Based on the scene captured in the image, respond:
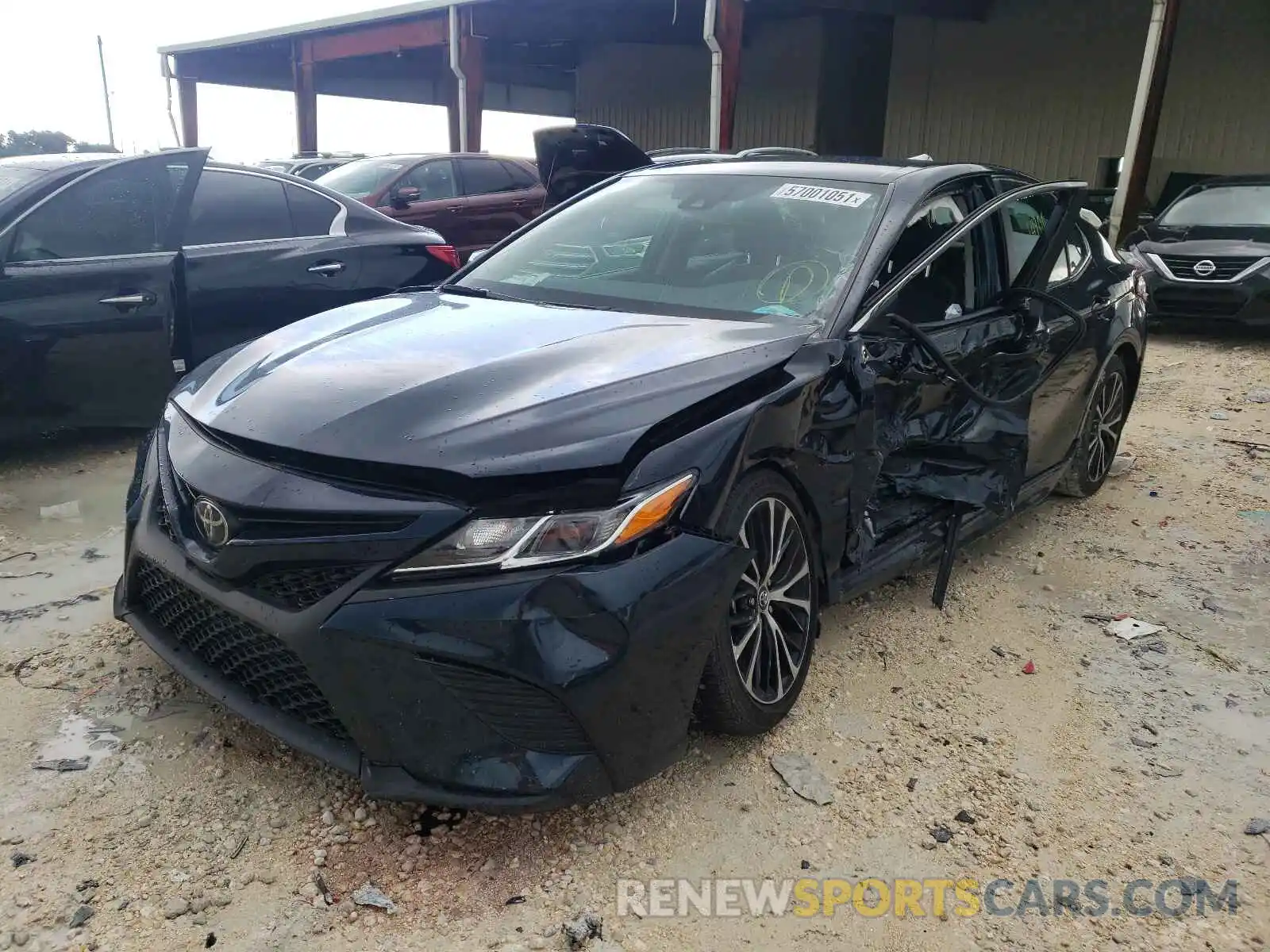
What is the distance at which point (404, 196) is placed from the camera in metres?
9.03

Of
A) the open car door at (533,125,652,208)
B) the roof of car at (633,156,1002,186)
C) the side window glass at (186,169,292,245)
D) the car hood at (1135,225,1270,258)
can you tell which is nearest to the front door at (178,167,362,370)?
the side window glass at (186,169,292,245)

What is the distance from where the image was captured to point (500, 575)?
82.4 inches

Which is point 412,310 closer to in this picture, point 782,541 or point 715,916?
point 782,541

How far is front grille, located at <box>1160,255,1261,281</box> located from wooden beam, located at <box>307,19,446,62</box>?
512 inches

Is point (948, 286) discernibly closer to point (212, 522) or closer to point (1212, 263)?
point (212, 522)

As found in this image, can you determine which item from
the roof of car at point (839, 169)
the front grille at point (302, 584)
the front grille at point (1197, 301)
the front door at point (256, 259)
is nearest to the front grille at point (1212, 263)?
the front grille at point (1197, 301)

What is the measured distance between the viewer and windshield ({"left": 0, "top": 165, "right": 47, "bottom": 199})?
458 cm

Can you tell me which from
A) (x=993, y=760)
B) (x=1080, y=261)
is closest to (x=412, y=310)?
(x=993, y=760)

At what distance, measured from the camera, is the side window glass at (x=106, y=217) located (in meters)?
4.56

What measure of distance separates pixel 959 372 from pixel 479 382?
1.75 metres

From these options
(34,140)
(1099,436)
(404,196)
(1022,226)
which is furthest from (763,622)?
(34,140)

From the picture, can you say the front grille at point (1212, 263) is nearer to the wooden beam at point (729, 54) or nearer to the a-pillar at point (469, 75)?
the wooden beam at point (729, 54)

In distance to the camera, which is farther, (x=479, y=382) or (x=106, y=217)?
(x=106, y=217)

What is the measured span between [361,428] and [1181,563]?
12.1 feet
